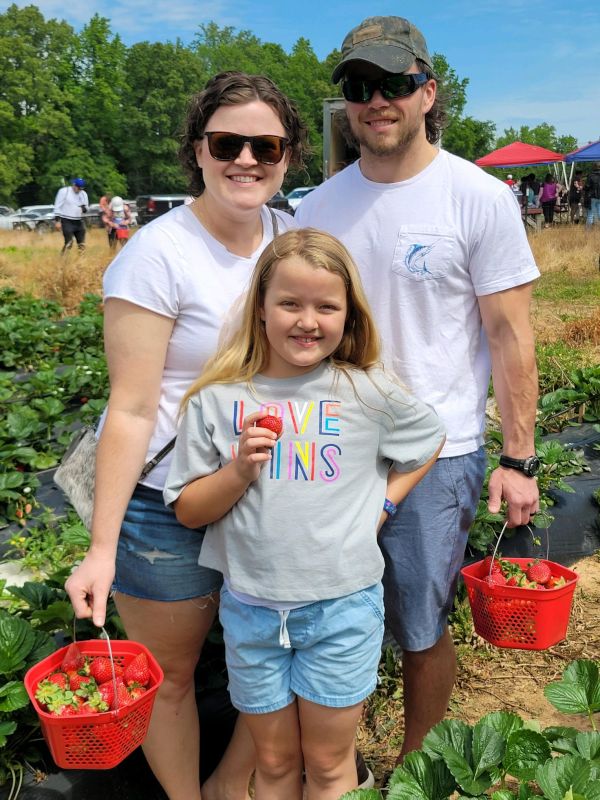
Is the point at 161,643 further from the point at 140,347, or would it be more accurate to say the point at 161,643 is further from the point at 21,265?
the point at 21,265

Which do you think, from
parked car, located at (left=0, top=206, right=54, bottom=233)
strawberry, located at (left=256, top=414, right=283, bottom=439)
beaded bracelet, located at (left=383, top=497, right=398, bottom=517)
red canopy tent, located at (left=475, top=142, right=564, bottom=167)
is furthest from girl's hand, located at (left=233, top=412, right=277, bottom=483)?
parked car, located at (left=0, top=206, right=54, bottom=233)

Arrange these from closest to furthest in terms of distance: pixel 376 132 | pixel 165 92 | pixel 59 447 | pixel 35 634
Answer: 1. pixel 376 132
2. pixel 35 634
3. pixel 59 447
4. pixel 165 92

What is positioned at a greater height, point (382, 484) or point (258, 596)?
point (382, 484)

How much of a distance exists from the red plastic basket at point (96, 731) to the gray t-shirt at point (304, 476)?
35 centimetres

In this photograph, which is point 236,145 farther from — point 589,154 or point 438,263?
point 589,154

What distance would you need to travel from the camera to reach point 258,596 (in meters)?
1.88

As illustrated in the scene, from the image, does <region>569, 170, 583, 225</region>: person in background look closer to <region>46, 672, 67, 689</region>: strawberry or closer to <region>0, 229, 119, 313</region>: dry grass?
<region>0, 229, 119, 313</region>: dry grass

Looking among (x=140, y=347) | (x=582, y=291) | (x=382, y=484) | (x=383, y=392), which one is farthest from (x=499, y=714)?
(x=582, y=291)

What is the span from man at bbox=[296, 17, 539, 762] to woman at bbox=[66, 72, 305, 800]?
23cm

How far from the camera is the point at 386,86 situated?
215cm

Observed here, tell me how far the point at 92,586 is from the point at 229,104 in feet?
4.03

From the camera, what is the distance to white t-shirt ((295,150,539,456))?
213 cm

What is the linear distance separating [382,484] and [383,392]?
24 cm

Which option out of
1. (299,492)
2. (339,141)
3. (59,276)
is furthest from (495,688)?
(59,276)
